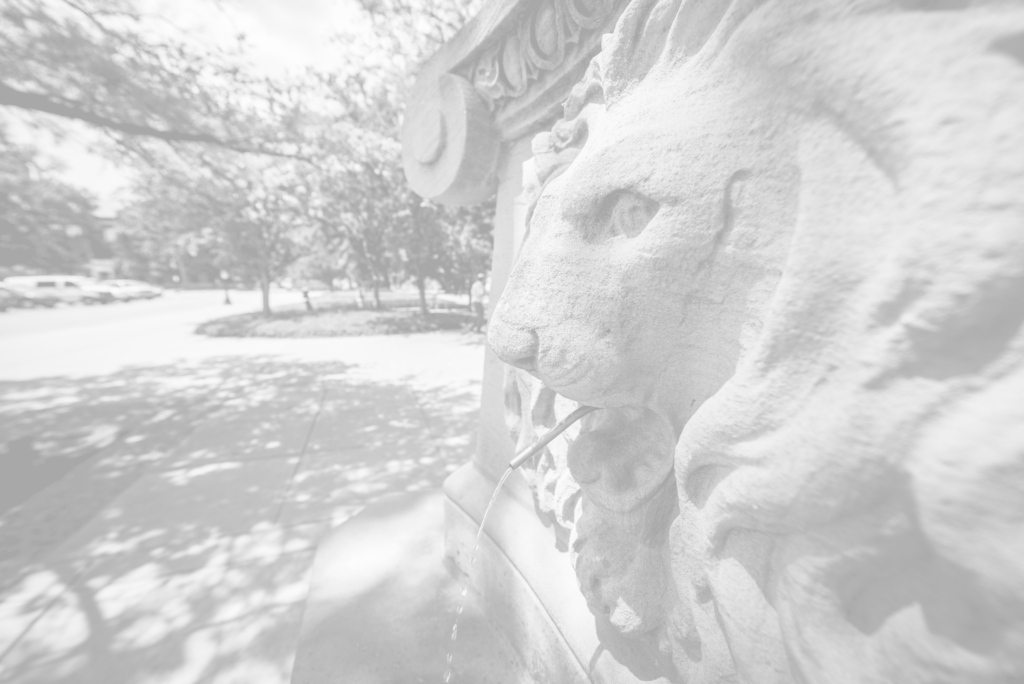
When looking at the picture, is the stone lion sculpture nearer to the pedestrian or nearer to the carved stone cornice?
the carved stone cornice

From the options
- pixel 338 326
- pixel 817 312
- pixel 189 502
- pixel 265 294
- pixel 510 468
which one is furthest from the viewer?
pixel 265 294

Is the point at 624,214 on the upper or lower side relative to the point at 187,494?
upper

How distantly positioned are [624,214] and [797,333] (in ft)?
1.28

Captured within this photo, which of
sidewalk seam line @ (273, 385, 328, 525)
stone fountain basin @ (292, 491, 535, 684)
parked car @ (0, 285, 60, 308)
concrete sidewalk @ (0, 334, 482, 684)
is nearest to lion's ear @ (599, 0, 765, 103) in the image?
stone fountain basin @ (292, 491, 535, 684)

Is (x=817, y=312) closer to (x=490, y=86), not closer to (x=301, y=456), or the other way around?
(x=490, y=86)

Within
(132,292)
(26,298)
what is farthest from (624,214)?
(132,292)

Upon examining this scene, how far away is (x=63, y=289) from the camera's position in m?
27.4

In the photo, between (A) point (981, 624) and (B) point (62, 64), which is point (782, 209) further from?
(B) point (62, 64)

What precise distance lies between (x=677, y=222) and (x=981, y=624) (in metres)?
0.64

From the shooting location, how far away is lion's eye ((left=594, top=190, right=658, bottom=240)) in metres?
0.87

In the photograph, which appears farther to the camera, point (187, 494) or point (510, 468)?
point (187, 494)

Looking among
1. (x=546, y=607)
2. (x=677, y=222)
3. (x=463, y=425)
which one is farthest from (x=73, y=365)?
(x=677, y=222)

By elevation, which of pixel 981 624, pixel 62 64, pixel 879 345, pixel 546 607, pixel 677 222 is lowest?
pixel 546 607

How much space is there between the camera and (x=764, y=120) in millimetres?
719
